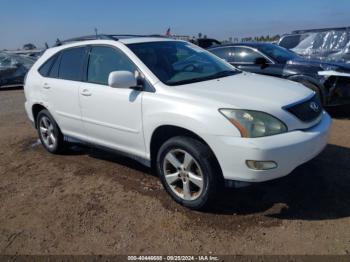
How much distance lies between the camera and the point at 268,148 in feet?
9.94

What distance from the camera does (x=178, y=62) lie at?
4215mm

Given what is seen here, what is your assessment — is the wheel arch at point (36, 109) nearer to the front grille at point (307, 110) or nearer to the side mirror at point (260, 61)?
the front grille at point (307, 110)

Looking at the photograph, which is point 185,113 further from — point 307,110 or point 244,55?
point 244,55

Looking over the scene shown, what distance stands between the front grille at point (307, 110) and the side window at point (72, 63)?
267 cm

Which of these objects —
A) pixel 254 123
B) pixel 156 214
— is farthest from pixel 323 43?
pixel 156 214

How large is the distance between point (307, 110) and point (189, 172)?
1.27 metres

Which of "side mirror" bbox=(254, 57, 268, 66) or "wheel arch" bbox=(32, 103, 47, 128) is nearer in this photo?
"wheel arch" bbox=(32, 103, 47, 128)

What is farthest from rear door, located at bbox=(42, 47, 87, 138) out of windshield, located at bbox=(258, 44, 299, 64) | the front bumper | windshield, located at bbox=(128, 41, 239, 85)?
windshield, located at bbox=(258, 44, 299, 64)

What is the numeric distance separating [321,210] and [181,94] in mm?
1724

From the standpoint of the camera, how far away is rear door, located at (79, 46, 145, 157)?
153 inches

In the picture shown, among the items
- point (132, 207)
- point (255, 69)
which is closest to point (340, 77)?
point (255, 69)

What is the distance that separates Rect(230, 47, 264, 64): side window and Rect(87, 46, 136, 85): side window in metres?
4.07

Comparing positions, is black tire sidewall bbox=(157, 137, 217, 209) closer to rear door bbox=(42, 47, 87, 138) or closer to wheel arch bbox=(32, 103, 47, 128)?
rear door bbox=(42, 47, 87, 138)

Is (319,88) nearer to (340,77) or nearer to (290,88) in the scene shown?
(340,77)
